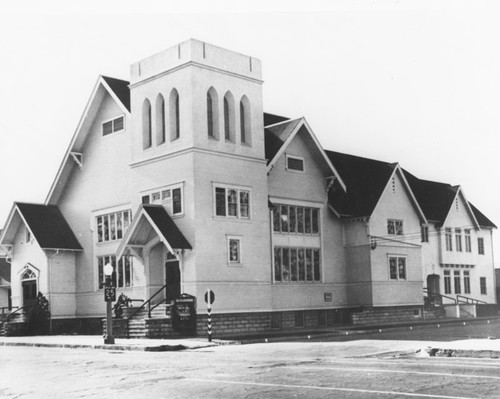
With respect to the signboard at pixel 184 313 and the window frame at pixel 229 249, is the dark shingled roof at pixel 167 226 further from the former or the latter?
the signboard at pixel 184 313

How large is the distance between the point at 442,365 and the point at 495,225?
40.9 metres

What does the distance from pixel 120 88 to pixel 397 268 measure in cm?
1831

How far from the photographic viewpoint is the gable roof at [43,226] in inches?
1581

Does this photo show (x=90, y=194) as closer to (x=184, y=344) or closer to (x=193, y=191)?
(x=193, y=191)

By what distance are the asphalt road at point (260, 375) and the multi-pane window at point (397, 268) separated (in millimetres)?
18646

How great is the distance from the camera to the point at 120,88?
39.6 m

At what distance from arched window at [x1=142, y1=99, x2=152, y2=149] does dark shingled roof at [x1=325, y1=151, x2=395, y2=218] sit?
1105 centimetres

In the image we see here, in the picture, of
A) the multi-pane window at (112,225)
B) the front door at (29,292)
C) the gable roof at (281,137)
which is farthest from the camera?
the front door at (29,292)

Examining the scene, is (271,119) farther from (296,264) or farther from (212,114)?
(212,114)

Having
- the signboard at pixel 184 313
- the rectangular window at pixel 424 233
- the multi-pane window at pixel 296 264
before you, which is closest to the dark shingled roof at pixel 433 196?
the rectangular window at pixel 424 233

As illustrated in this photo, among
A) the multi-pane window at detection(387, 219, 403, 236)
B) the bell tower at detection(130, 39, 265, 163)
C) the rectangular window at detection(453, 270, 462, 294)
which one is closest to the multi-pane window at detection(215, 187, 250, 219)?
the bell tower at detection(130, 39, 265, 163)

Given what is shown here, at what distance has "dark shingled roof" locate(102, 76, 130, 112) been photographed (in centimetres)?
3844

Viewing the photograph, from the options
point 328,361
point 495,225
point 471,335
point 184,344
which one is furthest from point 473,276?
point 328,361

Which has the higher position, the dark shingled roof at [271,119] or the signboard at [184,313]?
the dark shingled roof at [271,119]
